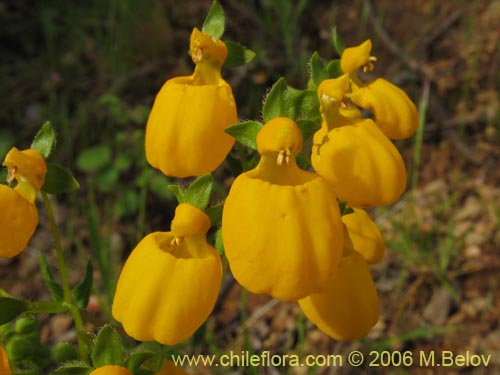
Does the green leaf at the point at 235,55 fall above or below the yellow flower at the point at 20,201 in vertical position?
above

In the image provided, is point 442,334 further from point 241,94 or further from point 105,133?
point 105,133

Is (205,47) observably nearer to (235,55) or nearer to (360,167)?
(235,55)

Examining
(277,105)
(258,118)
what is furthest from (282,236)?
(258,118)

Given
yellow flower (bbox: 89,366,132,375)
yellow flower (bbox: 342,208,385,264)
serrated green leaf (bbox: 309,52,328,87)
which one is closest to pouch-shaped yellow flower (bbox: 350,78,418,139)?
serrated green leaf (bbox: 309,52,328,87)

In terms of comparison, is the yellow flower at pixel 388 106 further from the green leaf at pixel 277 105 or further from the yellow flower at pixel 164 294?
the yellow flower at pixel 164 294

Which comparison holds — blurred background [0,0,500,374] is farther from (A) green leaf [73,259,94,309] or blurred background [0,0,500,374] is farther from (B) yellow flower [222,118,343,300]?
(B) yellow flower [222,118,343,300]

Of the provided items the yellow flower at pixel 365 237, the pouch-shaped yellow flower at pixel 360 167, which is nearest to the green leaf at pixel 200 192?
the pouch-shaped yellow flower at pixel 360 167
